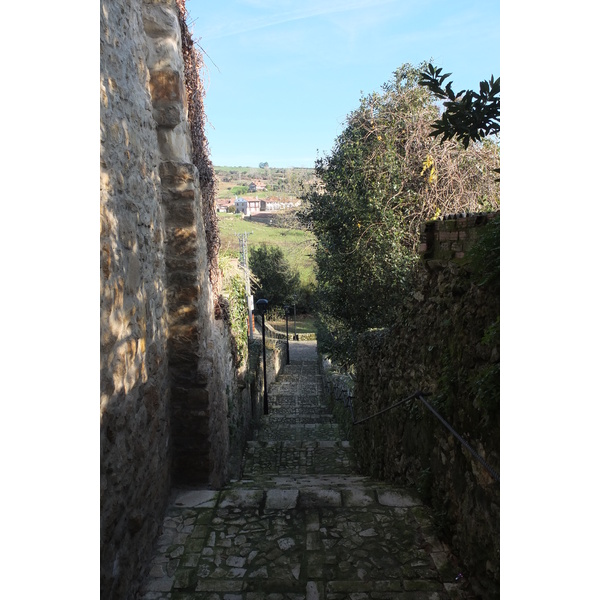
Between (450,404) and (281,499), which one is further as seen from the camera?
(281,499)

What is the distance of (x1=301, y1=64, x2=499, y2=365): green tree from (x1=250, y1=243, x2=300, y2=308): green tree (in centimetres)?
2110

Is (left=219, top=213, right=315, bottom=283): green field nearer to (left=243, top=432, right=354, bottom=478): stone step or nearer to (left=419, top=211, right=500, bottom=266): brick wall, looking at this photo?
(left=243, top=432, right=354, bottom=478): stone step

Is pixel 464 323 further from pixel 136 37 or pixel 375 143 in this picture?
pixel 375 143

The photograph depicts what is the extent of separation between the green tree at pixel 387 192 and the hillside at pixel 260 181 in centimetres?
5089

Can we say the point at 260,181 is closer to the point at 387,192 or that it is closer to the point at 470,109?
the point at 387,192

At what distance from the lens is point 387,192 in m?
8.76

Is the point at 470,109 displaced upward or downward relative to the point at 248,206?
downward

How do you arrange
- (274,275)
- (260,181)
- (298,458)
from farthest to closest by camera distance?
(260,181)
(274,275)
(298,458)

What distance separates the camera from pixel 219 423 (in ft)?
16.3

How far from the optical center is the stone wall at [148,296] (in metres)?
2.55

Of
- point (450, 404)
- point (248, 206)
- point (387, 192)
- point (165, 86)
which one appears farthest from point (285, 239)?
point (450, 404)

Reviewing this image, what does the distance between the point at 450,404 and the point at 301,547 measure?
4.77 ft

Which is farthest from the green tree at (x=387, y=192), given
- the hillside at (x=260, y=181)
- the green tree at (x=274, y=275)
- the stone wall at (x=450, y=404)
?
the hillside at (x=260, y=181)

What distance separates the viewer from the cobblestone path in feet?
9.09
